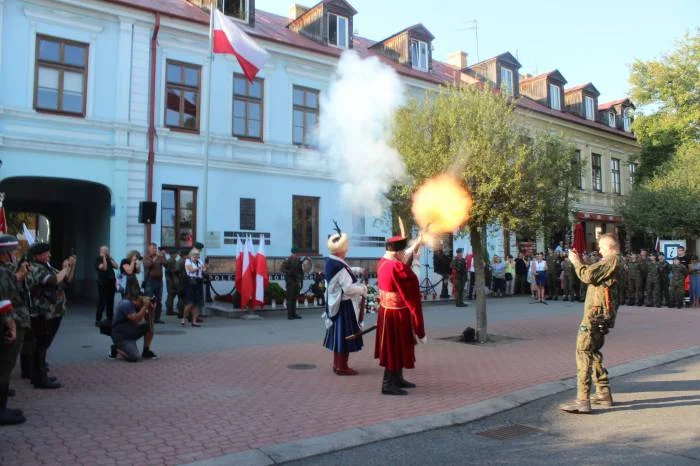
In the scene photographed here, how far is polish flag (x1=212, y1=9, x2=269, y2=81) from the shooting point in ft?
48.0

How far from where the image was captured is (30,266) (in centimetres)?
646

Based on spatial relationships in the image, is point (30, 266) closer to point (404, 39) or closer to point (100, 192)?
point (100, 192)

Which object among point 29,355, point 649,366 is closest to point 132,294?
point 29,355

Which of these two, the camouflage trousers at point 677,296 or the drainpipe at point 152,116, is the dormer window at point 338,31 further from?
the camouflage trousers at point 677,296

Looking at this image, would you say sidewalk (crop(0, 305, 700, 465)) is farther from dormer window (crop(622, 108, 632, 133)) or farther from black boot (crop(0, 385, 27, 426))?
dormer window (crop(622, 108, 632, 133))

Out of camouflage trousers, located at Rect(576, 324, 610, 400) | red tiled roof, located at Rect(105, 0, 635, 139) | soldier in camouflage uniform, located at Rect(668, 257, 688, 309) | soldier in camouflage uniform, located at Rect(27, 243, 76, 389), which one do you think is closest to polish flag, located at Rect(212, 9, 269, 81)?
red tiled roof, located at Rect(105, 0, 635, 139)

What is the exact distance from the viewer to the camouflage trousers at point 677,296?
58.2ft

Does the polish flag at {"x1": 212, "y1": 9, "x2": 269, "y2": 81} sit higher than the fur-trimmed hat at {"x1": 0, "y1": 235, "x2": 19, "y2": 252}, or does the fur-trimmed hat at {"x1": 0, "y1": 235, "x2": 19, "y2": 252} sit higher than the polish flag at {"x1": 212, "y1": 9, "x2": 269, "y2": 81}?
the polish flag at {"x1": 212, "y1": 9, "x2": 269, "y2": 81}

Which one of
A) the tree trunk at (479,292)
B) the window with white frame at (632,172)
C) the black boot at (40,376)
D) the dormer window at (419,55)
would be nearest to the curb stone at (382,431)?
the tree trunk at (479,292)

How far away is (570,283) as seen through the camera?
19344mm

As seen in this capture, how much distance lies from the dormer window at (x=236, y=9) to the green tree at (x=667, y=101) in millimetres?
21267

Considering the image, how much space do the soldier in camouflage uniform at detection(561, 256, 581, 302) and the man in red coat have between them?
47.4 ft

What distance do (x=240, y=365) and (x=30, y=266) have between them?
3024 mm

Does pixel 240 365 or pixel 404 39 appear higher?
pixel 404 39
